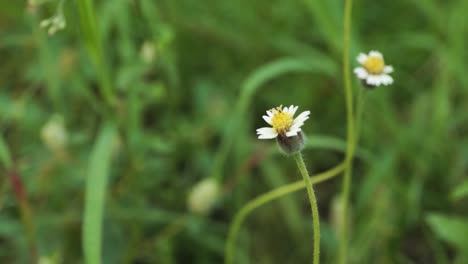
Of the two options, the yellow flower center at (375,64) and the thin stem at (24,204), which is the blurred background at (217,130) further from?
the yellow flower center at (375,64)

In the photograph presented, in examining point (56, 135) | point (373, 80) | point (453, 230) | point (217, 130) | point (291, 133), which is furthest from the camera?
point (217, 130)

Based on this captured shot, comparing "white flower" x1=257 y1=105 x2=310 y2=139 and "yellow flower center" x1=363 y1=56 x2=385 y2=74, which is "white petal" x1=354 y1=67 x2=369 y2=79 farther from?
"white flower" x1=257 y1=105 x2=310 y2=139

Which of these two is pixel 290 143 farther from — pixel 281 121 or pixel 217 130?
pixel 217 130

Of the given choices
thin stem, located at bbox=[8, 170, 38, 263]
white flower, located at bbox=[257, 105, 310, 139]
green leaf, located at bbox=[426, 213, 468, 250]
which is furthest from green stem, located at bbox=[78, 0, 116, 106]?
green leaf, located at bbox=[426, 213, 468, 250]

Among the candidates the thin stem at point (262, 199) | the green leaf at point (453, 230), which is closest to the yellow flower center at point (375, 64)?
the thin stem at point (262, 199)

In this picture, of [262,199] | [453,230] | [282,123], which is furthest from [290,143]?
[453,230]

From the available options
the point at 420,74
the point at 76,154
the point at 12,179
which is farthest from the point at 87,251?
the point at 420,74
